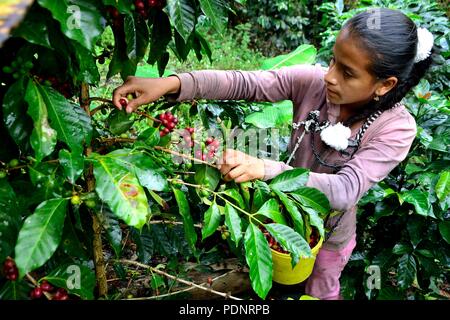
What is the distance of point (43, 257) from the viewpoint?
0.75 m

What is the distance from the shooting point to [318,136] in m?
1.62

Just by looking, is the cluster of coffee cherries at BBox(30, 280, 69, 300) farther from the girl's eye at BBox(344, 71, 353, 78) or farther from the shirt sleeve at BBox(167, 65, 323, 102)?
the girl's eye at BBox(344, 71, 353, 78)

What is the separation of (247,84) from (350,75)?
393 mm

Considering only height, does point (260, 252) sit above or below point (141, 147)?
below

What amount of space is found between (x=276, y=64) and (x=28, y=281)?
166 cm

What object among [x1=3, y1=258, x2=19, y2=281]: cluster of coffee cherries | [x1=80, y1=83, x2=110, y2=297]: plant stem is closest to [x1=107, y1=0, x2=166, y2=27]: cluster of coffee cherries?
[x1=80, y1=83, x2=110, y2=297]: plant stem

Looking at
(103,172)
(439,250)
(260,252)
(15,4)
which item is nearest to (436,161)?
(439,250)

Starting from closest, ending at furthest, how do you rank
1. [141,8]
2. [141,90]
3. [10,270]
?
[10,270] → [141,8] → [141,90]

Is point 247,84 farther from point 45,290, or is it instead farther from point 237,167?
point 45,290

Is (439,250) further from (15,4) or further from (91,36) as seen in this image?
(15,4)

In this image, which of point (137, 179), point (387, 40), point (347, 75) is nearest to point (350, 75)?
point (347, 75)

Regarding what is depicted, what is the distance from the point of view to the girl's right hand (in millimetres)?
1187

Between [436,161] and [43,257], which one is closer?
[43,257]

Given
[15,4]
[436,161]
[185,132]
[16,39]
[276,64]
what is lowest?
[436,161]
